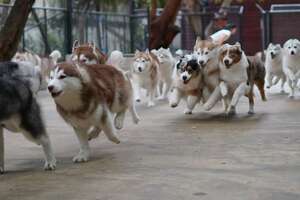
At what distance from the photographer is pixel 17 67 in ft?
19.0

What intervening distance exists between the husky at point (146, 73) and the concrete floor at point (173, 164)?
269 centimetres

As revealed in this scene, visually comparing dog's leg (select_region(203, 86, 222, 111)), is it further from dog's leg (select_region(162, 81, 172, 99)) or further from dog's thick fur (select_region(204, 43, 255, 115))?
dog's leg (select_region(162, 81, 172, 99))

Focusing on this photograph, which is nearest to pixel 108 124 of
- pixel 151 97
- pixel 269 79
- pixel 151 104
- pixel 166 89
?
pixel 151 104

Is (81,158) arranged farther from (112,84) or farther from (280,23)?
(280,23)

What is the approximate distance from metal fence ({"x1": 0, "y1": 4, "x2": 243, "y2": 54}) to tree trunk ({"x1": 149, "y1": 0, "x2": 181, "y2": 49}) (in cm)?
382

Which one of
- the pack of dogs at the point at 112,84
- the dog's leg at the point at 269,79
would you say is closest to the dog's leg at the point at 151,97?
the pack of dogs at the point at 112,84

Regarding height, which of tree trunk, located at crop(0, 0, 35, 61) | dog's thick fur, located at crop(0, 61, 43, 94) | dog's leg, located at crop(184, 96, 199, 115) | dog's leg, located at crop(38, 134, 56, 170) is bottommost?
dog's leg, located at crop(184, 96, 199, 115)

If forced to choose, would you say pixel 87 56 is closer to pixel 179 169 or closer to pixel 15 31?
pixel 15 31

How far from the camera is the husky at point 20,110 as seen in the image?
5609 mm

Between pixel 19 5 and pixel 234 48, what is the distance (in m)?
3.45

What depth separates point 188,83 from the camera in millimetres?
9531

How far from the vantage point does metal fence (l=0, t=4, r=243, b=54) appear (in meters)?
20.6

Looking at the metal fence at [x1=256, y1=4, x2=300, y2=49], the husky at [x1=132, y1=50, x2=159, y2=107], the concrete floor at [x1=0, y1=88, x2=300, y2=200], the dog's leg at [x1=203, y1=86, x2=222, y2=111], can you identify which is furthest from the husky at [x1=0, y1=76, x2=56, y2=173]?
the metal fence at [x1=256, y1=4, x2=300, y2=49]

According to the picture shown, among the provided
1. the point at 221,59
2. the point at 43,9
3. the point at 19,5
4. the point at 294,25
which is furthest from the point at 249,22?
the point at 19,5
